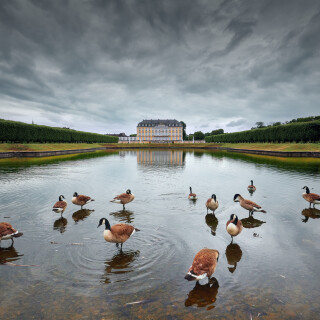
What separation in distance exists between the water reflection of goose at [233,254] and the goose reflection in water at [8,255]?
270 inches

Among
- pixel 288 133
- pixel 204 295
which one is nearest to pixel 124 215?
pixel 204 295

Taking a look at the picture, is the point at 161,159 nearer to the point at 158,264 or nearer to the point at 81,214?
the point at 81,214

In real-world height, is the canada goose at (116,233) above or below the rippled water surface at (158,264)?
above

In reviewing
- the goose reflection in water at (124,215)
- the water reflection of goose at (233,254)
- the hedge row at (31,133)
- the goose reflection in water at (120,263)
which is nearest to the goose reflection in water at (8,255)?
the goose reflection in water at (120,263)

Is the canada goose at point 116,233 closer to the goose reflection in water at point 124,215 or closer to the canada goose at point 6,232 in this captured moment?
the goose reflection in water at point 124,215

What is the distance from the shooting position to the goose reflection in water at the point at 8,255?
6.42 meters

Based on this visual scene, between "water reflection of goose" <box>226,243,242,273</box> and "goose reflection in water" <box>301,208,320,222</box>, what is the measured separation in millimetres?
4848

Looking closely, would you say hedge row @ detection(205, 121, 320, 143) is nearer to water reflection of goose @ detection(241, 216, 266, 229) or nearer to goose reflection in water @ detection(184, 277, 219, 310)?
water reflection of goose @ detection(241, 216, 266, 229)

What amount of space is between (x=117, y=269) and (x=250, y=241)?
515 cm

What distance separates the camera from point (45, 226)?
908 centimetres

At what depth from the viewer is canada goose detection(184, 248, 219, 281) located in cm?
489

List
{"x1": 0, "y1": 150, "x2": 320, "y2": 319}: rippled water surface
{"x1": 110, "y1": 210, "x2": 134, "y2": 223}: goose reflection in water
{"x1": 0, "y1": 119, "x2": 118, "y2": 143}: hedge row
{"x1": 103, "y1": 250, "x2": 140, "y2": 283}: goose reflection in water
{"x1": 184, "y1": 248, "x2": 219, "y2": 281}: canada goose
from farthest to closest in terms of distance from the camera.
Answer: {"x1": 0, "y1": 119, "x2": 118, "y2": 143}: hedge row, {"x1": 110, "y1": 210, "x2": 134, "y2": 223}: goose reflection in water, {"x1": 103, "y1": 250, "x2": 140, "y2": 283}: goose reflection in water, {"x1": 184, "y1": 248, "x2": 219, "y2": 281}: canada goose, {"x1": 0, "y1": 150, "x2": 320, "y2": 319}: rippled water surface

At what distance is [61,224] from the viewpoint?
30.9ft

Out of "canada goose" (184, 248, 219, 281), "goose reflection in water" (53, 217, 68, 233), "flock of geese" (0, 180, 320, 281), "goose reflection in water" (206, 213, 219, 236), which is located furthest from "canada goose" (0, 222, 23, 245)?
"goose reflection in water" (206, 213, 219, 236)
